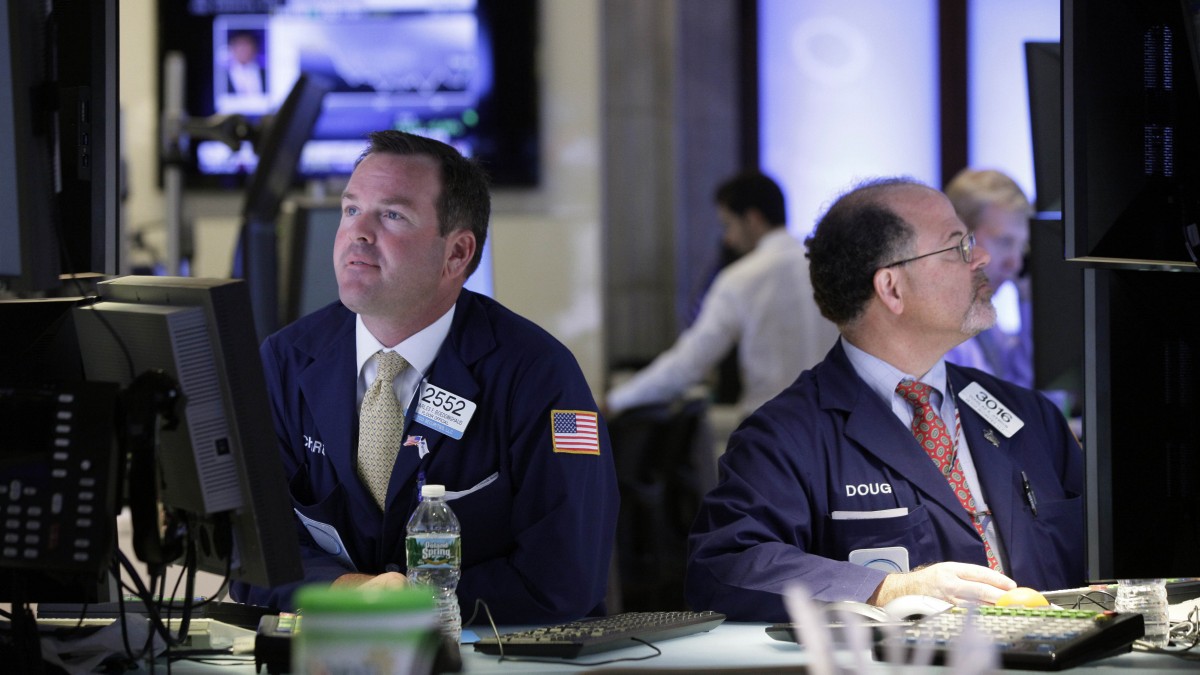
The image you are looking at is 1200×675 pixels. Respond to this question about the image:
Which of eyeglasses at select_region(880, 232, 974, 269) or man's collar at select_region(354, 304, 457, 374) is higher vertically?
eyeglasses at select_region(880, 232, 974, 269)

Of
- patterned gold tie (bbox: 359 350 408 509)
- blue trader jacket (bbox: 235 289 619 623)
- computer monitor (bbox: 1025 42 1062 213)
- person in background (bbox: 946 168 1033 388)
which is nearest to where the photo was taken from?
blue trader jacket (bbox: 235 289 619 623)

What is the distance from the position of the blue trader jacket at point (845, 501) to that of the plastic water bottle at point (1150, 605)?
23 cm

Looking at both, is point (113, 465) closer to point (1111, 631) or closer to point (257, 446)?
point (257, 446)

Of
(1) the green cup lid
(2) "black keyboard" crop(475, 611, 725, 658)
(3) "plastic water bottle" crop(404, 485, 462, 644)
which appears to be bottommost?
(2) "black keyboard" crop(475, 611, 725, 658)

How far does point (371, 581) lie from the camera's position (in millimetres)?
1972

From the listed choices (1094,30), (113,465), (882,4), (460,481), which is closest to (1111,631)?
(1094,30)

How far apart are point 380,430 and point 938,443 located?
0.97 m

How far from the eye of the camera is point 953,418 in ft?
8.05

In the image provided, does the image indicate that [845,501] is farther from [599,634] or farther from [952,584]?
[599,634]

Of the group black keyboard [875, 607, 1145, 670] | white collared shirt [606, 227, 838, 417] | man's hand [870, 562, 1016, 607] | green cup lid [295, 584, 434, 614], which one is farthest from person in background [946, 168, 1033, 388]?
green cup lid [295, 584, 434, 614]

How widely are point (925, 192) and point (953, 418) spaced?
16.9 inches

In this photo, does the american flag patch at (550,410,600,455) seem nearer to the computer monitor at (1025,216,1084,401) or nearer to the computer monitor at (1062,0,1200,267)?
the computer monitor at (1062,0,1200,267)

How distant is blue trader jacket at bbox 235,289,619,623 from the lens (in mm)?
2115

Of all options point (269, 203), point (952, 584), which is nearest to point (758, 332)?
point (269, 203)
